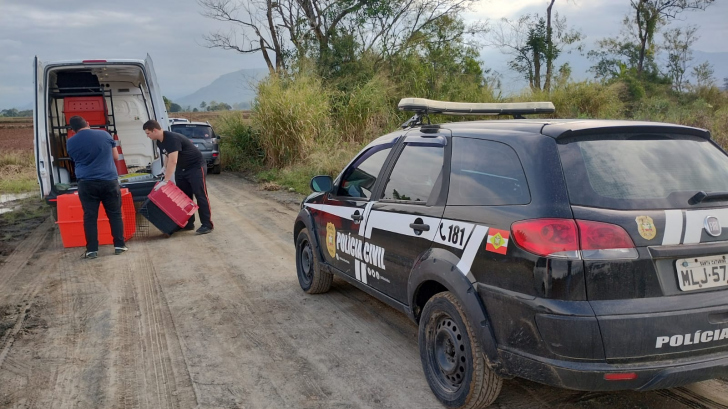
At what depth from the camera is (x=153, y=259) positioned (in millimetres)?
7520

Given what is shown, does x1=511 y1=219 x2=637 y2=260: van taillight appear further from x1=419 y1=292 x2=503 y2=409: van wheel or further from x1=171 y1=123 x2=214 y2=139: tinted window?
x1=171 y1=123 x2=214 y2=139: tinted window

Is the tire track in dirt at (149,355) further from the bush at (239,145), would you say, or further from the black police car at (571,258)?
the bush at (239,145)

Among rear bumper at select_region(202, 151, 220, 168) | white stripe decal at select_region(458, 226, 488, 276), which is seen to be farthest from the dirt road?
rear bumper at select_region(202, 151, 220, 168)

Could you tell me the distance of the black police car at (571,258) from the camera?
260 centimetres

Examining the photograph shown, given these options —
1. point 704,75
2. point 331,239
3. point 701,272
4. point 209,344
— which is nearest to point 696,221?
point 701,272

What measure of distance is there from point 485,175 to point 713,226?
1137 millimetres

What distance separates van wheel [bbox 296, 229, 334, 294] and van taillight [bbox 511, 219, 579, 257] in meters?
2.97

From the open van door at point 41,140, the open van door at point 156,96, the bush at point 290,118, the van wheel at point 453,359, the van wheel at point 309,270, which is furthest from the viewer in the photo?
the bush at point 290,118

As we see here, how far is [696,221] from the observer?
2725 millimetres

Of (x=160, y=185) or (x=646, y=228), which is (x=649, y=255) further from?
(x=160, y=185)

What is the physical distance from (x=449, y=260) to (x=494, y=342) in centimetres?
52

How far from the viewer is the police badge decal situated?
265 cm

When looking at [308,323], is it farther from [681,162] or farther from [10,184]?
[10,184]

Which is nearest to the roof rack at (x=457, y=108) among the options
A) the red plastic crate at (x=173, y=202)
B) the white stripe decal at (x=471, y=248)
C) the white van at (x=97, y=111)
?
the white stripe decal at (x=471, y=248)
